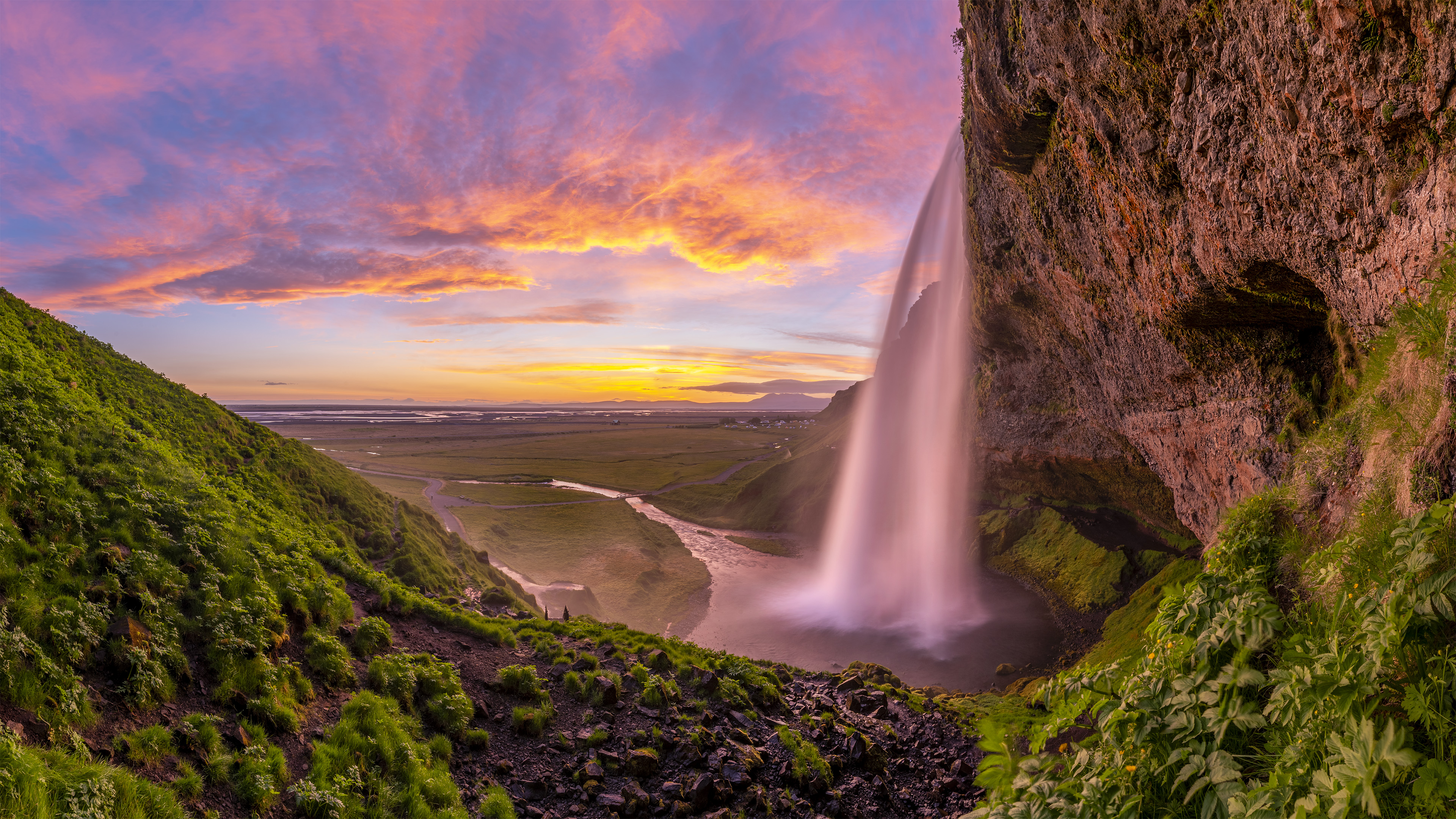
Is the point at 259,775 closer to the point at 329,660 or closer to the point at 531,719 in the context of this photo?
the point at 329,660

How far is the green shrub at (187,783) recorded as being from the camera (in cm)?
674

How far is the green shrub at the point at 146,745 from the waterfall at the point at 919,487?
24.2 m

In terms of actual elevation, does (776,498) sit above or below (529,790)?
below

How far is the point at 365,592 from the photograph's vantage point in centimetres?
1544

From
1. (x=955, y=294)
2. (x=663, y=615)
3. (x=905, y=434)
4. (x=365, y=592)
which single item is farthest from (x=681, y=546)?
(x=365, y=592)

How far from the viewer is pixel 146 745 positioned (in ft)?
22.9

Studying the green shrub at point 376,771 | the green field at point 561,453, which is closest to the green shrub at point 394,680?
the green shrub at point 376,771

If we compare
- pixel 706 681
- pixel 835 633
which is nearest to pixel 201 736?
pixel 706 681

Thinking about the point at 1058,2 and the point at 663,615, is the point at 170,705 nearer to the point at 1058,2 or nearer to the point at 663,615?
the point at 1058,2

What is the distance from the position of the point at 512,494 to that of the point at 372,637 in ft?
188

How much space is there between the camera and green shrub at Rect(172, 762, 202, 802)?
6.74m

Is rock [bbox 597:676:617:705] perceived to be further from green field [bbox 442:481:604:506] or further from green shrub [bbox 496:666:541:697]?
green field [bbox 442:481:604:506]

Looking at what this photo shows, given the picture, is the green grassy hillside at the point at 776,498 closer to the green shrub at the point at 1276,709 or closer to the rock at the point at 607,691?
the rock at the point at 607,691

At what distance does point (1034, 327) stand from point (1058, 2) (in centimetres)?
1537
